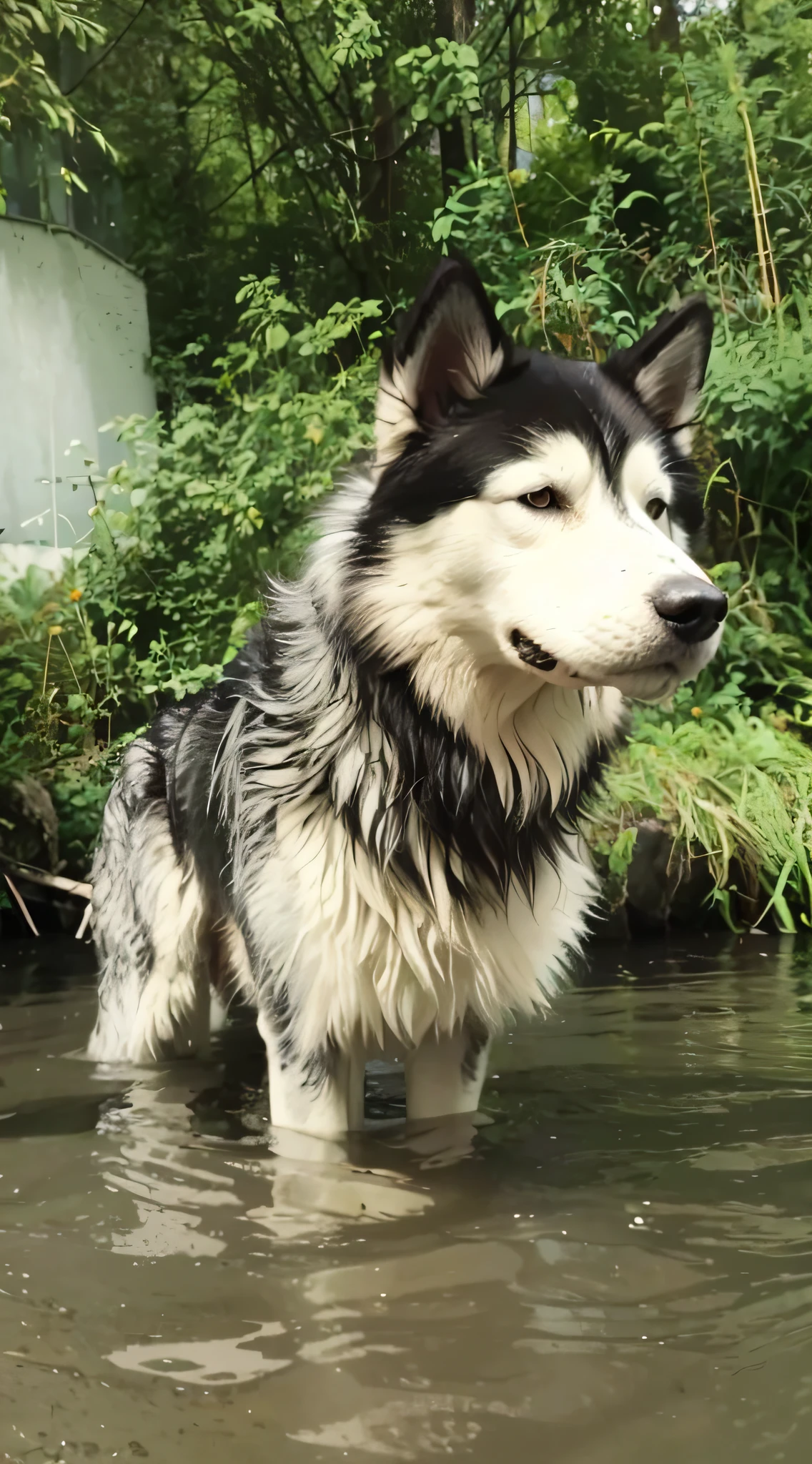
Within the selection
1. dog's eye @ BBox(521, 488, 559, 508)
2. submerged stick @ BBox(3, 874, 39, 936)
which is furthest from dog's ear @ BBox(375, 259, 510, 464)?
submerged stick @ BBox(3, 874, 39, 936)

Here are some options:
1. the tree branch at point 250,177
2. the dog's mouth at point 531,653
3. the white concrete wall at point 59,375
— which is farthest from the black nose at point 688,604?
the tree branch at point 250,177

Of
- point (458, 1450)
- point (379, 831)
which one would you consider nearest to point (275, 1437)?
point (458, 1450)

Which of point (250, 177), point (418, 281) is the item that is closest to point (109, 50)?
point (250, 177)

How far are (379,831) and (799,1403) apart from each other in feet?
3.72

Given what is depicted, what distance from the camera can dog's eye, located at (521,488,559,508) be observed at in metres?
1.92

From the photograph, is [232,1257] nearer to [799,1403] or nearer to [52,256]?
[799,1403]

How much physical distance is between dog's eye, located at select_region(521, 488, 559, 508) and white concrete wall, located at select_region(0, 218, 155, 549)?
436 cm

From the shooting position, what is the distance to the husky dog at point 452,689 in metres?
1.89

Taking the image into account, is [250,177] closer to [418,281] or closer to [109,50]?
[109,50]

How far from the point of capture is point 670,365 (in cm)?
218

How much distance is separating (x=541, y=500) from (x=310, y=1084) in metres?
1.20

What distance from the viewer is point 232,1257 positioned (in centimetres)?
182

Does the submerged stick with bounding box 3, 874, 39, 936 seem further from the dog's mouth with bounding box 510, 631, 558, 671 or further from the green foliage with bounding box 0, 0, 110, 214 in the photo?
the dog's mouth with bounding box 510, 631, 558, 671

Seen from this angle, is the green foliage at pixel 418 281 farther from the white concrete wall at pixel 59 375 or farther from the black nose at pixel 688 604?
the black nose at pixel 688 604
